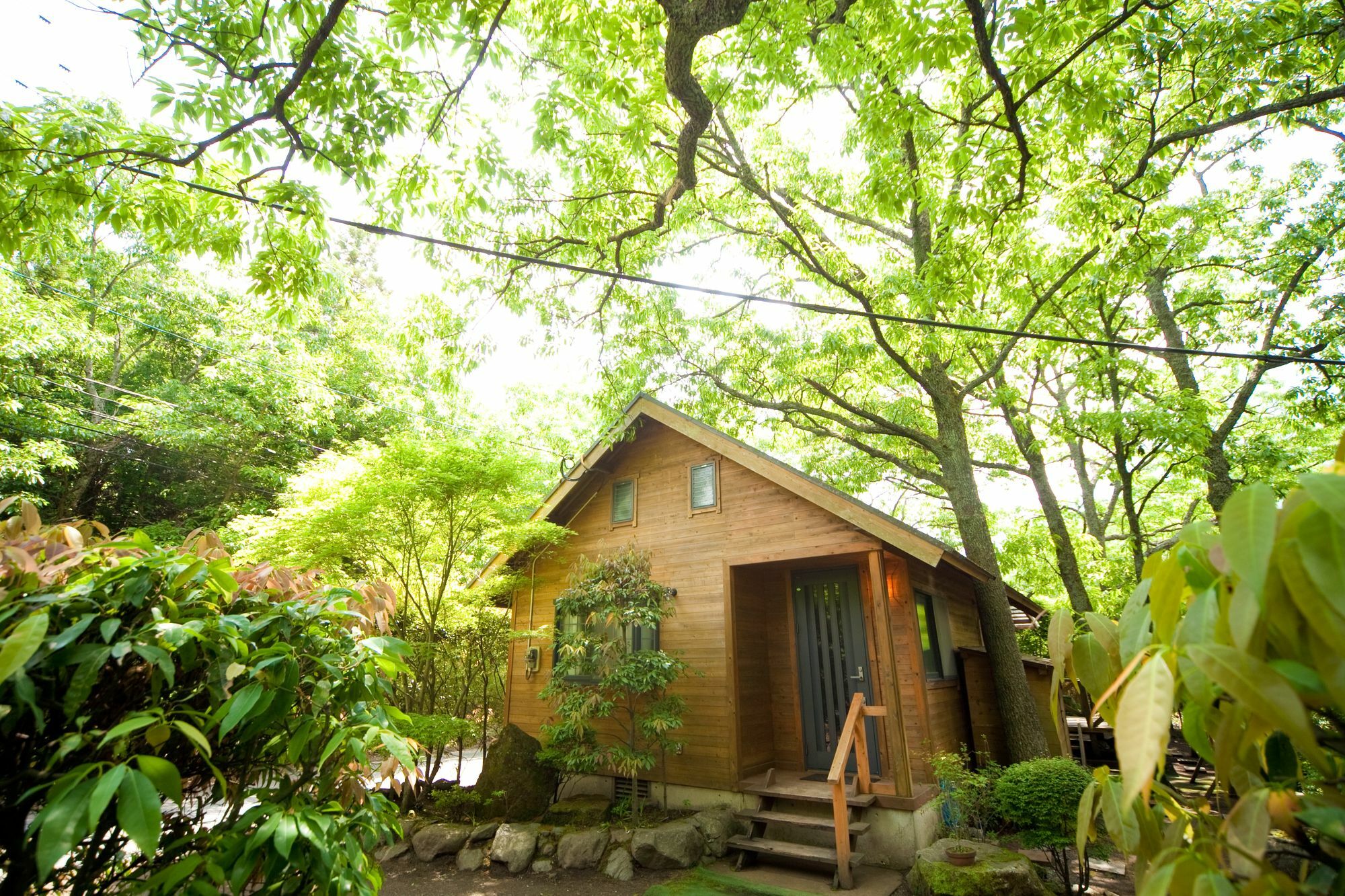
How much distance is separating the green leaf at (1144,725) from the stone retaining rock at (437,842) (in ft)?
29.8

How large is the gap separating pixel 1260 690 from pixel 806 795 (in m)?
7.88

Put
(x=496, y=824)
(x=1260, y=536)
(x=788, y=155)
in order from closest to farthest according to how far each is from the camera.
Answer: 1. (x=1260, y=536)
2. (x=496, y=824)
3. (x=788, y=155)

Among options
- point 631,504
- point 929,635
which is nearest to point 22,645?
point 631,504

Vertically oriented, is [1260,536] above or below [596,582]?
below

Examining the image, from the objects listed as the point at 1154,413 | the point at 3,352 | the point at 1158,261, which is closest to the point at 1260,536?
the point at 1154,413

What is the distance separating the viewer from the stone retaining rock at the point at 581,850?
7141 mm

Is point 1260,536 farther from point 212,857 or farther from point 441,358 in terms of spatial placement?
point 441,358

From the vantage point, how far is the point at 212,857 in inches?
55.6

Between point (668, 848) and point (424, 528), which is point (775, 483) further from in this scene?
point (424, 528)

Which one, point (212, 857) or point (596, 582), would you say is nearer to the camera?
point (212, 857)

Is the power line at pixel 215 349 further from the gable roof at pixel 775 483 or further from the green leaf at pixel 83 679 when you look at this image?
the green leaf at pixel 83 679

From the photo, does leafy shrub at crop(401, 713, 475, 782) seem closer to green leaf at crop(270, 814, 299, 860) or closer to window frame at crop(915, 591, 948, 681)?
window frame at crop(915, 591, 948, 681)

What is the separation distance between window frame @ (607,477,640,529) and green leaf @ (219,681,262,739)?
8.65 meters

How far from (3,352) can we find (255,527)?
7.89 m
